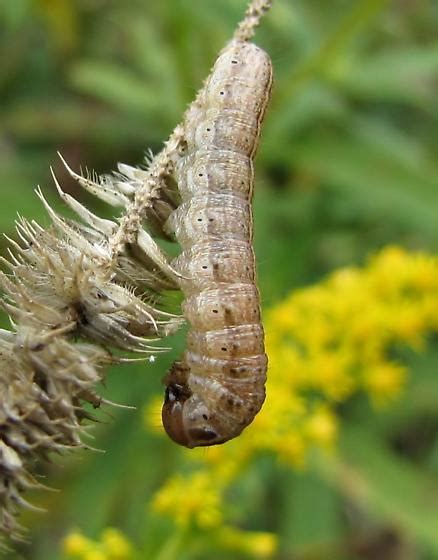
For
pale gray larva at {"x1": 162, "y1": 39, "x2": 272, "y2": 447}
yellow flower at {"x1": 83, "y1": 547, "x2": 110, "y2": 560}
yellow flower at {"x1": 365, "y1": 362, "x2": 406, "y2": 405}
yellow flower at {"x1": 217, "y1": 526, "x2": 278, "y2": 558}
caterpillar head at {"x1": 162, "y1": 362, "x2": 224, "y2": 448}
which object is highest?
yellow flower at {"x1": 365, "y1": 362, "x2": 406, "y2": 405}

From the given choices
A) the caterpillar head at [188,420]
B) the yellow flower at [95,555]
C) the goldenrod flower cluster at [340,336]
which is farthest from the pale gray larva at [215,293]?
the goldenrod flower cluster at [340,336]

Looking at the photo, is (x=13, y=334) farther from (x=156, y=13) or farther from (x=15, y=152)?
(x=156, y=13)

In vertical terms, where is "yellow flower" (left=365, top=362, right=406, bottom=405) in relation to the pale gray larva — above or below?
above

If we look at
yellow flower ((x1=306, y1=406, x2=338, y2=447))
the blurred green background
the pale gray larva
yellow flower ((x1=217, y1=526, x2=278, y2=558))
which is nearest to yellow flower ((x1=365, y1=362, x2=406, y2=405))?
yellow flower ((x1=306, y1=406, x2=338, y2=447))

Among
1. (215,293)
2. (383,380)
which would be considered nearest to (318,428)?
(383,380)

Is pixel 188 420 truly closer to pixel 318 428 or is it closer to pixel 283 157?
pixel 318 428

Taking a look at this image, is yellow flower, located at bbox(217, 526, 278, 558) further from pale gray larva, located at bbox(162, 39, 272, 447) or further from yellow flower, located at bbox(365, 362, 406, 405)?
yellow flower, located at bbox(365, 362, 406, 405)

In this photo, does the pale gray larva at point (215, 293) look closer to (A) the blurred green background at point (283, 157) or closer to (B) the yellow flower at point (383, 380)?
(B) the yellow flower at point (383, 380)

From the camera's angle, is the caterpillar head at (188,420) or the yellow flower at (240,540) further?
the yellow flower at (240,540)
